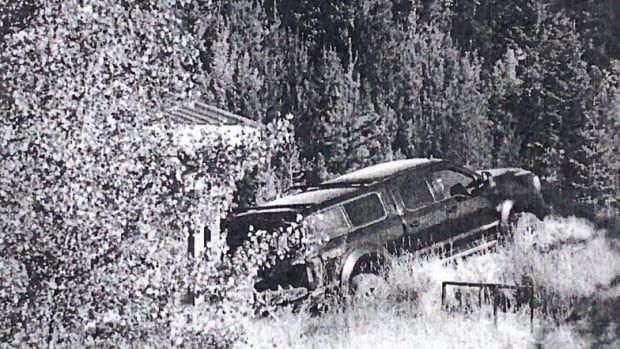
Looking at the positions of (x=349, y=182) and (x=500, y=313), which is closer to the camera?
(x=500, y=313)

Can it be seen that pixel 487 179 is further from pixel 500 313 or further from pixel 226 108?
pixel 226 108

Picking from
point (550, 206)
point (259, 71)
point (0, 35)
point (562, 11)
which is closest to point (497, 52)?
point (562, 11)

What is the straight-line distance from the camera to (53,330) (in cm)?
258

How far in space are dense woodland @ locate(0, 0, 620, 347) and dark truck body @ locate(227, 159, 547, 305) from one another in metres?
0.05

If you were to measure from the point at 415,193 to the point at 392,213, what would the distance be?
0.29 feet

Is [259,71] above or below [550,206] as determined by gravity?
above

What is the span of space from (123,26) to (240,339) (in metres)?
0.85

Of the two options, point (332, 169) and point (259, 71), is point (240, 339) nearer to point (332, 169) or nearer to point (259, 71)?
point (332, 169)

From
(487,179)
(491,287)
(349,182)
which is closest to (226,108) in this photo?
(349,182)

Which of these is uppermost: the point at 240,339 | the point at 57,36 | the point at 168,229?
the point at 57,36

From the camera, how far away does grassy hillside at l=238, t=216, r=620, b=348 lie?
2.75 metres

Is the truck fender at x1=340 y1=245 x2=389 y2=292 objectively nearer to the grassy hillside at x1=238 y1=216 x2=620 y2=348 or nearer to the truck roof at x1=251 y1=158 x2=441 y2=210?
the grassy hillside at x1=238 y1=216 x2=620 y2=348

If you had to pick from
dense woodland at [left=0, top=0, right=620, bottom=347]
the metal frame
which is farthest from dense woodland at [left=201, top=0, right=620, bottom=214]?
the metal frame

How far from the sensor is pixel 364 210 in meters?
2.87
